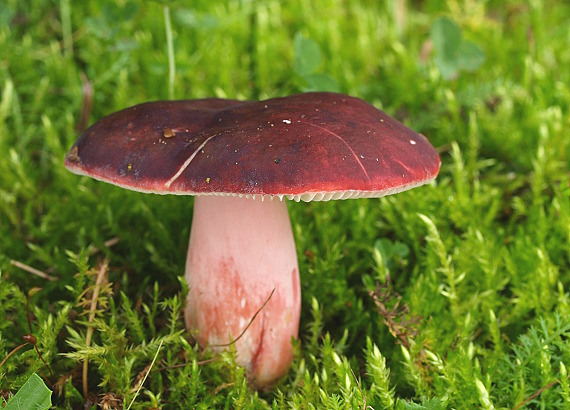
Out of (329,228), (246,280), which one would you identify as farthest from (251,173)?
(329,228)

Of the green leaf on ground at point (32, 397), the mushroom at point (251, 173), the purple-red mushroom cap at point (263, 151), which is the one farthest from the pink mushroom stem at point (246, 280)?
the green leaf on ground at point (32, 397)

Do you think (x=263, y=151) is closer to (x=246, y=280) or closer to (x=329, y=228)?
(x=246, y=280)

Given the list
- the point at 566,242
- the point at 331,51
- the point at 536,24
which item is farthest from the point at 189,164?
the point at 536,24

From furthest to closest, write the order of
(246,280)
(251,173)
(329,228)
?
(329,228), (246,280), (251,173)

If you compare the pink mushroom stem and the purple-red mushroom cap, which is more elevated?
the purple-red mushroom cap

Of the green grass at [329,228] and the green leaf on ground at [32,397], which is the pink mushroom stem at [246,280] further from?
the green leaf on ground at [32,397]

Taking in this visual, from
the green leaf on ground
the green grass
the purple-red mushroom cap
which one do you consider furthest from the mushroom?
the green leaf on ground

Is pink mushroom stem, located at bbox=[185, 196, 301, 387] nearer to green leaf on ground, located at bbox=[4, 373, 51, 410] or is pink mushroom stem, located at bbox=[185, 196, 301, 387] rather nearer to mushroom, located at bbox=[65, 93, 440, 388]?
mushroom, located at bbox=[65, 93, 440, 388]
